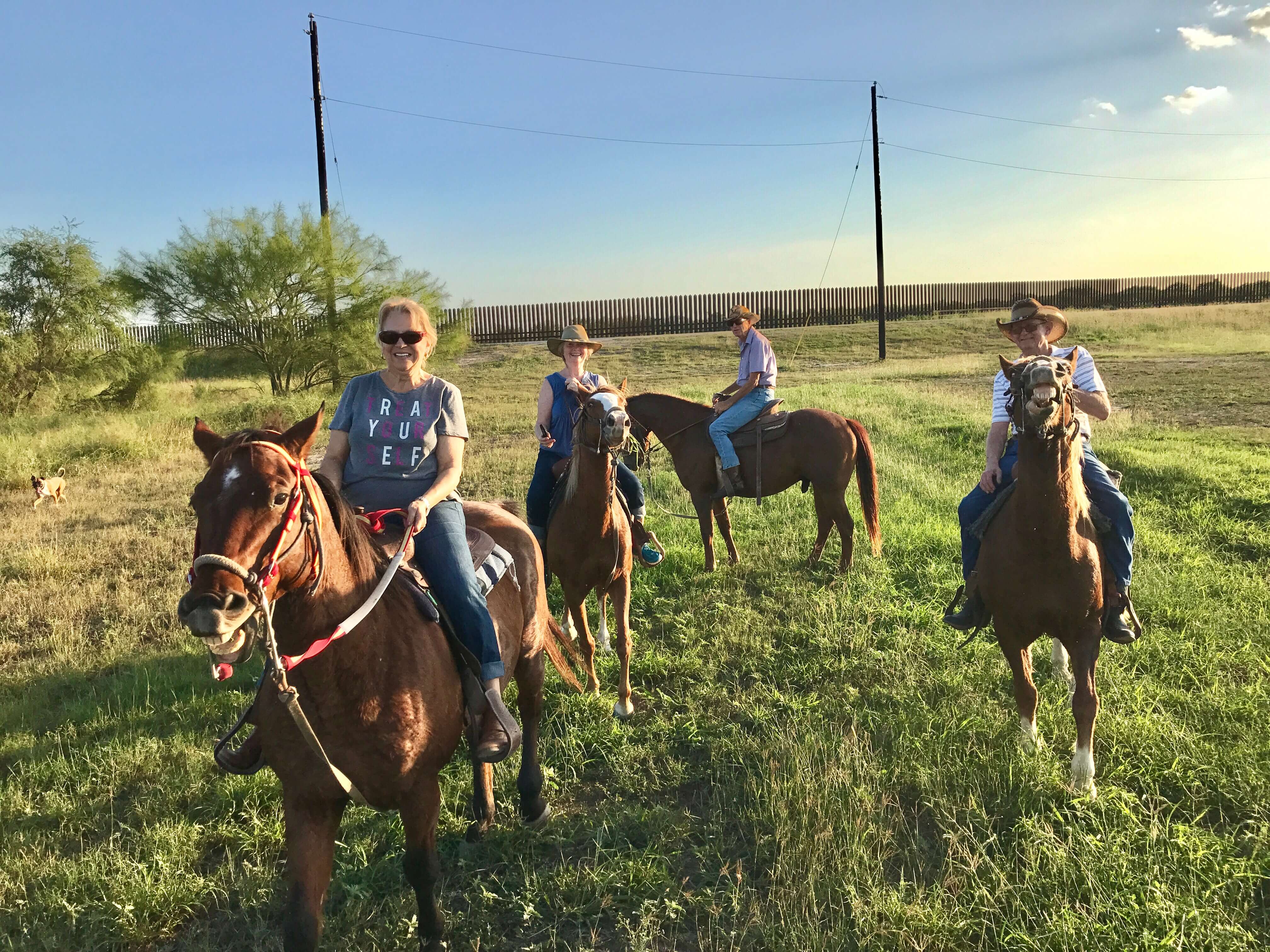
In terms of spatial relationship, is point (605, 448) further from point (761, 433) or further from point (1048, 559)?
point (761, 433)

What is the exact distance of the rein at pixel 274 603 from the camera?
6.69 ft

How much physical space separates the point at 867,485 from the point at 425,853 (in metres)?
6.44

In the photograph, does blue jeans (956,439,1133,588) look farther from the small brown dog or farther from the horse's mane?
the small brown dog

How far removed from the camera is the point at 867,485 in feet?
26.9

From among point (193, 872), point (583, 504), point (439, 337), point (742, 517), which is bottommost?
point (193, 872)

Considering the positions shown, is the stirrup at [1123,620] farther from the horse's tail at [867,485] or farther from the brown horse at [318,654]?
the brown horse at [318,654]

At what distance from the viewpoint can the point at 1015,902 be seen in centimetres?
297

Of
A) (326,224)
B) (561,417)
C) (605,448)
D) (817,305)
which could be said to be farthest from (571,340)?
(817,305)

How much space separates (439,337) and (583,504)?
Result: 66.6ft

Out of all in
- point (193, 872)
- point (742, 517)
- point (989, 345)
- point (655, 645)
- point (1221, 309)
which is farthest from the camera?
point (1221, 309)

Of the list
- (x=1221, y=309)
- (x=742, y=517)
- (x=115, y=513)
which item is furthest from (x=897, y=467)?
(x=1221, y=309)

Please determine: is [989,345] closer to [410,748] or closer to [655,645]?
[655,645]

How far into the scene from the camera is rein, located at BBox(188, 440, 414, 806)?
204 centimetres

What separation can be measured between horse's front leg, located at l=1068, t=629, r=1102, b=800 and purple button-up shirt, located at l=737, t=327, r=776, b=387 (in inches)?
190
